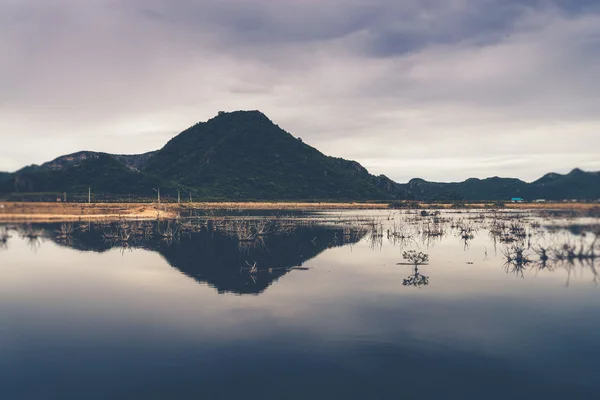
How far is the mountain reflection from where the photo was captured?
3066 centimetres

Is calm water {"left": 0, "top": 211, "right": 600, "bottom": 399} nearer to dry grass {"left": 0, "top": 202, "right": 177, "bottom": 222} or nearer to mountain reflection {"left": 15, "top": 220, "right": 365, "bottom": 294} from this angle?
Answer: mountain reflection {"left": 15, "top": 220, "right": 365, "bottom": 294}

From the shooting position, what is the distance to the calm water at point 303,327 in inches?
523

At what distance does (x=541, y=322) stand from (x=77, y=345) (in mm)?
20986

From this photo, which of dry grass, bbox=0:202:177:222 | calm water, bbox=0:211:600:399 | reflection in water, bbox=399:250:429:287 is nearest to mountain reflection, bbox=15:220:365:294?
calm water, bbox=0:211:600:399

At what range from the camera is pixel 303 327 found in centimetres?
1870

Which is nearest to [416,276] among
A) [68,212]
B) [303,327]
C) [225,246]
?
[303,327]

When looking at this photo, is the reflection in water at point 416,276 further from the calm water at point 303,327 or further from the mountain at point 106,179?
the mountain at point 106,179

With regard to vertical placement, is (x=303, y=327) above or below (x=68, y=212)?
below

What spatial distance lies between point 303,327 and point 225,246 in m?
28.7

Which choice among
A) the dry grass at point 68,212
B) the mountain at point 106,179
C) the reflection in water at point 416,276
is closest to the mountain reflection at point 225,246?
the reflection in water at point 416,276

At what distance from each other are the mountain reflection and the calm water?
376 millimetres

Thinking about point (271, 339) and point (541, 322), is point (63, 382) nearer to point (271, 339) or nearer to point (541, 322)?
point (271, 339)

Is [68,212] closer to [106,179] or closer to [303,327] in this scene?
[106,179]

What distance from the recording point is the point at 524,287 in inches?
1025
